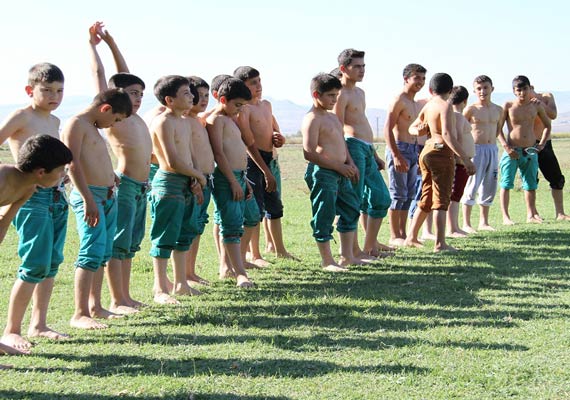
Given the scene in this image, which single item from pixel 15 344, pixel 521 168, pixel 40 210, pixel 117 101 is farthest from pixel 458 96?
pixel 15 344

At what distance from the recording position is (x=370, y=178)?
9.64 meters

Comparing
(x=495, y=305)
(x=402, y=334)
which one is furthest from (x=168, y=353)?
(x=495, y=305)

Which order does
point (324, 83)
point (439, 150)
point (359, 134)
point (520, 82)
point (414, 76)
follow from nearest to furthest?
point (324, 83) → point (359, 134) → point (439, 150) → point (414, 76) → point (520, 82)

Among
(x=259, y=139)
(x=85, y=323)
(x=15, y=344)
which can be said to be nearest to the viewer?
(x=15, y=344)

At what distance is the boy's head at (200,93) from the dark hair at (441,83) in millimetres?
2823

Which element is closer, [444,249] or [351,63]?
[351,63]

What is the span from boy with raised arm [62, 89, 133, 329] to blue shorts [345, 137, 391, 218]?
3548mm

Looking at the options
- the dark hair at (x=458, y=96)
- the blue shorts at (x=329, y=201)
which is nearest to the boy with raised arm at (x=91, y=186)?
the blue shorts at (x=329, y=201)

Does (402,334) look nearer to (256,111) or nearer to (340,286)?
(340,286)

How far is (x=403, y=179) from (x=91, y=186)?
503cm

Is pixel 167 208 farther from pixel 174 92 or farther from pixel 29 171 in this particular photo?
pixel 29 171

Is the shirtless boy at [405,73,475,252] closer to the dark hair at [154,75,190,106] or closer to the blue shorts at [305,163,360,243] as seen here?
the blue shorts at [305,163,360,243]

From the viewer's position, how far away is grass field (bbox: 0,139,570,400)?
4.81 m

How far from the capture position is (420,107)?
10.6 metres
